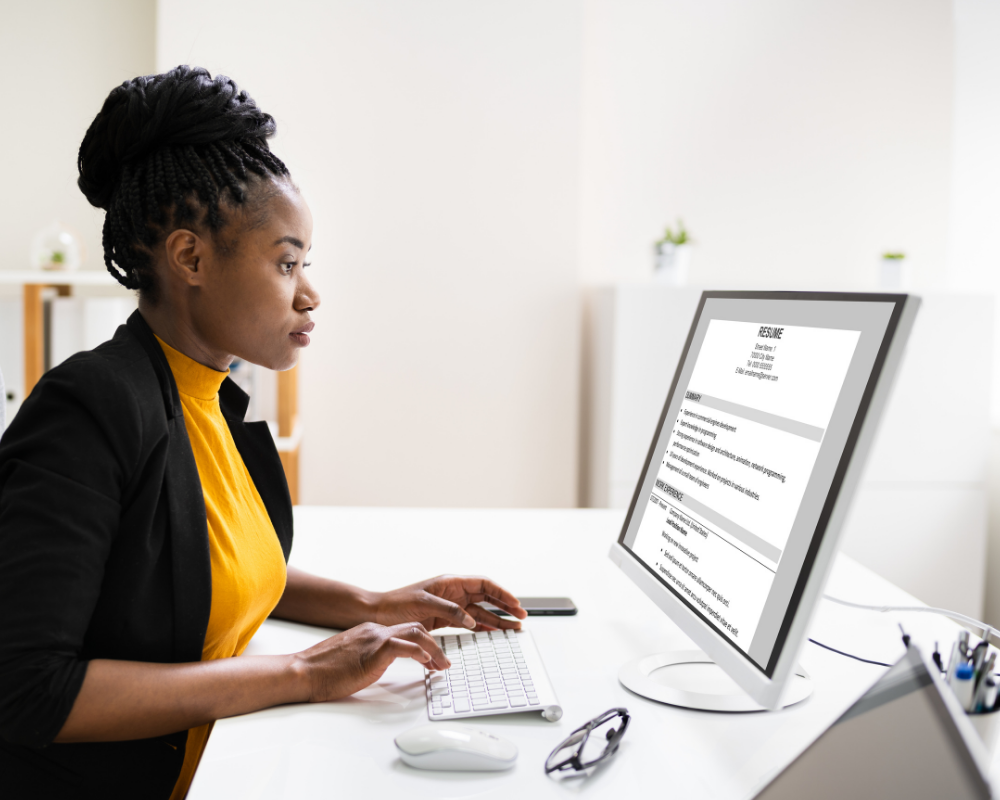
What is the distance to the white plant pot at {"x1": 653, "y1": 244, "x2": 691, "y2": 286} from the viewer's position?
3.06 m

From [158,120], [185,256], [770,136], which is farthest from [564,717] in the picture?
[770,136]

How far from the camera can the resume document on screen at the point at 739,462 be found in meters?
0.79

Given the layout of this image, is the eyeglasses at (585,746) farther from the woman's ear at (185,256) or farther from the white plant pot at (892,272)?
the white plant pot at (892,272)

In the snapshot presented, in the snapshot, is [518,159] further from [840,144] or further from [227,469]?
[227,469]

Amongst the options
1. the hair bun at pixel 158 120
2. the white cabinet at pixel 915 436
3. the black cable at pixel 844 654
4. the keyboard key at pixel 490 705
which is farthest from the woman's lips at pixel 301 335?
the white cabinet at pixel 915 436

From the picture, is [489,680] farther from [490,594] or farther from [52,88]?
[52,88]

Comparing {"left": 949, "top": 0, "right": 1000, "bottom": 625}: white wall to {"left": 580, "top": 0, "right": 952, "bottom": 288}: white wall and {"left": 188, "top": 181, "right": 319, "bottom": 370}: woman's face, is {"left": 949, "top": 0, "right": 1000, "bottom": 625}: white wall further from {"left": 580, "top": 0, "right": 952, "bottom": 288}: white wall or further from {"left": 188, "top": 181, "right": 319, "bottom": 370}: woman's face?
{"left": 188, "top": 181, "right": 319, "bottom": 370}: woman's face

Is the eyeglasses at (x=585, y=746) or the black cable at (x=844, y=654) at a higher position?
the eyeglasses at (x=585, y=746)

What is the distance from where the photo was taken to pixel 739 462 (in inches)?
35.2

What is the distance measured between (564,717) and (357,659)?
9.0 inches

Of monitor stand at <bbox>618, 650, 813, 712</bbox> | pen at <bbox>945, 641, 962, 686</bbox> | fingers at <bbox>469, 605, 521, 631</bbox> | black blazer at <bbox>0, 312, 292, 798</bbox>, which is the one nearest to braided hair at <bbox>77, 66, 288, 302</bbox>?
black blazer at <bbox>0, 312, 292, 798</bbox>

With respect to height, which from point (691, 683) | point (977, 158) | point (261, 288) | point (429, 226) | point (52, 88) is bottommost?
point (691, 683)

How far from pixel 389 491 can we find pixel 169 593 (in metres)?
2.31

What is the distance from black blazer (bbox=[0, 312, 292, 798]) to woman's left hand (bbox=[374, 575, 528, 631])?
0.29 metres
